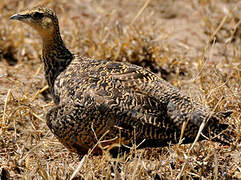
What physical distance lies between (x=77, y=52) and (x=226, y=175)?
2450 millimetres

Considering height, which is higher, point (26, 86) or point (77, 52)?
point (77, 52)

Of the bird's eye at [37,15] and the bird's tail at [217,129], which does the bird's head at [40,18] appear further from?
the bird's tail at [217,129]

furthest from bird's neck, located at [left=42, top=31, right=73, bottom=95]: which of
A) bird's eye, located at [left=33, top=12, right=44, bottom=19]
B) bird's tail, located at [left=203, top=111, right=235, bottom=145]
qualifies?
bird's tail, located at [left=203, top=111, right=235, bottom=145]

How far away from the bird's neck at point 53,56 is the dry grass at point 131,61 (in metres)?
0.41

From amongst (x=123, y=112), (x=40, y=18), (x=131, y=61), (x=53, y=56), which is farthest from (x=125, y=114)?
(x=131, y=61)

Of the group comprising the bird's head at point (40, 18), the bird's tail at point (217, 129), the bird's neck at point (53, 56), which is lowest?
the bird's tail at point (217, 129)

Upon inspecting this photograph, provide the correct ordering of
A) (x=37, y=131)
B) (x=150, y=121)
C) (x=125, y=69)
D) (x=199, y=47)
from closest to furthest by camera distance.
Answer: (x=150, y=121)
(x=125, y=69)
(x=37, y=131)
(x=199, y=47)

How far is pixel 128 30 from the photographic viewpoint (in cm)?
538

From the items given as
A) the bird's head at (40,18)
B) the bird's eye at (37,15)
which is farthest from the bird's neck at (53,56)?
the bird's eye at (37,15)

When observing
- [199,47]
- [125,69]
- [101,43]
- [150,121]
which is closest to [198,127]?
[150,121]

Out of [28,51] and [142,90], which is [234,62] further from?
[28,51]

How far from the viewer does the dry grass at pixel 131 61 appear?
3.68 metres

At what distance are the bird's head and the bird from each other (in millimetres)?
568

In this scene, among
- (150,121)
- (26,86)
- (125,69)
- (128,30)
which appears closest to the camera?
(150,121)
